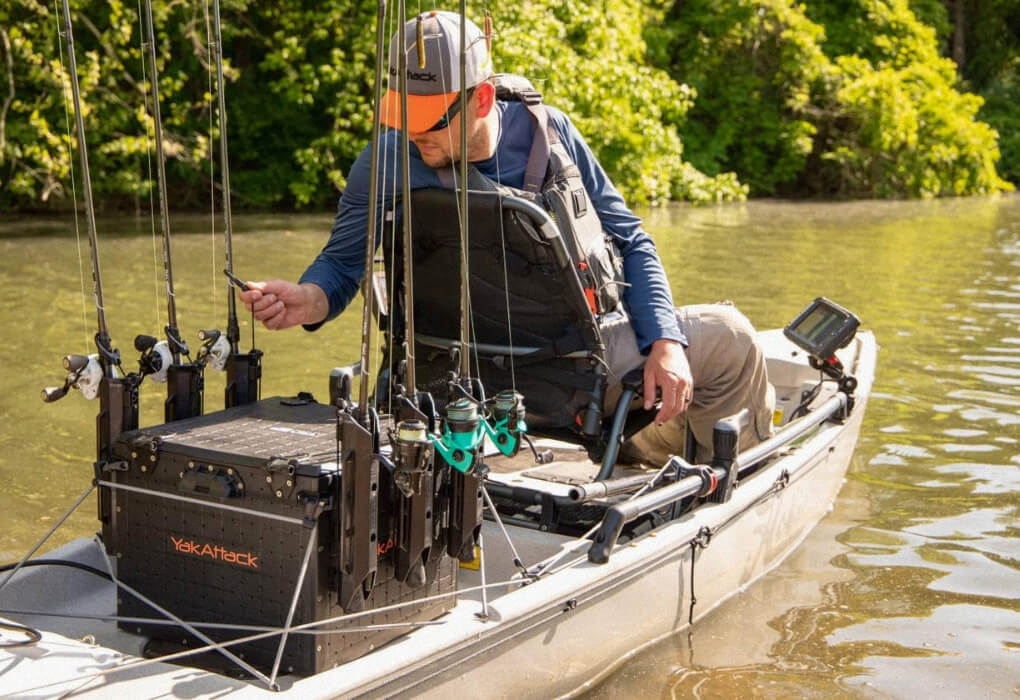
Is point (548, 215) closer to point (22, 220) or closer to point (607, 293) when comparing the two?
point (607, 293)

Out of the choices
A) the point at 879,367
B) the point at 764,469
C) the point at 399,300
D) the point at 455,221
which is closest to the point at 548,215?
the point at 455,221

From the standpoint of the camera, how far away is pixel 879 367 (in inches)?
371

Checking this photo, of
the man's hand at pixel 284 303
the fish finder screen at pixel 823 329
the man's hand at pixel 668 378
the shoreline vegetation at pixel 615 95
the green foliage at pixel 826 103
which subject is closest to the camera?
the man's hand at pixel 284 303

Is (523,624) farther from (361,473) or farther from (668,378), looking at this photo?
(668,378)

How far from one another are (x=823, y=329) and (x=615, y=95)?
15204mm

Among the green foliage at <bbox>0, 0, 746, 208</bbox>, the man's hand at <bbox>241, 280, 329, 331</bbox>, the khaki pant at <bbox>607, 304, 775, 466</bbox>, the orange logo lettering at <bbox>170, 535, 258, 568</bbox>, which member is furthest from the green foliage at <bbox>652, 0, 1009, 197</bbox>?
the orange logo lettering at <bbox>170, 535, 258, 568</bbox>

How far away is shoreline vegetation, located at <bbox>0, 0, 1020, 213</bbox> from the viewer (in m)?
18.3

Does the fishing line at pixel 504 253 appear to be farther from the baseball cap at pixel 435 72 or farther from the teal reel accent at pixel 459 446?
the teal reel accent at pixel 459 446

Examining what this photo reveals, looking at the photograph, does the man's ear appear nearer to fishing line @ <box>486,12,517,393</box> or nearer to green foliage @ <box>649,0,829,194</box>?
fishing line @ <box>486,12,517,393</box>

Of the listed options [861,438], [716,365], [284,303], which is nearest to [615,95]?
[861,438]

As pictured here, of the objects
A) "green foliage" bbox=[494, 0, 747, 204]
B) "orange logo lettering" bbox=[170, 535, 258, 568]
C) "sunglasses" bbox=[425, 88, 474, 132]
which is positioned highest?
"green foliage" bbox=[494, 0, 747, 204]

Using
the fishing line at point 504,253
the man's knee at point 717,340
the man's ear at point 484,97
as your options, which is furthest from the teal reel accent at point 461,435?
the man's knee at point 717,340

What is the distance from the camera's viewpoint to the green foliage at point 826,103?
2709cm

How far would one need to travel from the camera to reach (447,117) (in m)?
3.68
